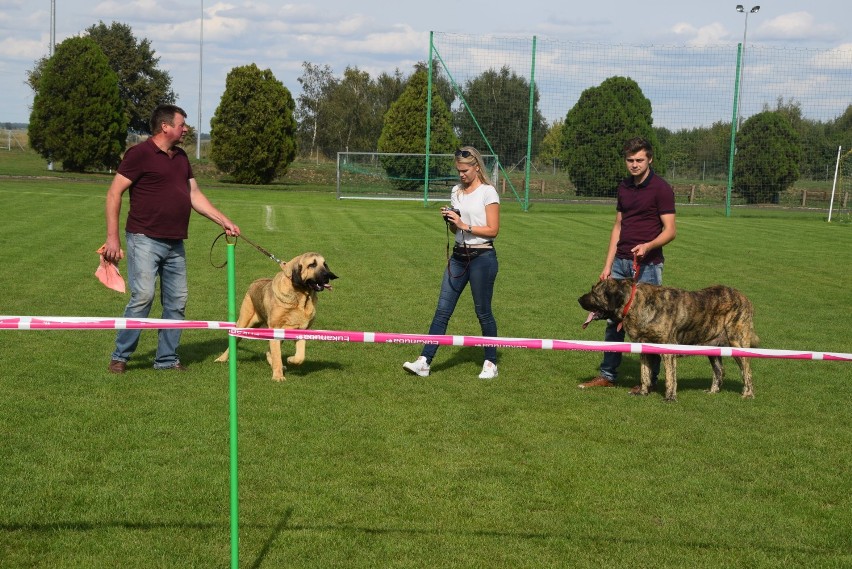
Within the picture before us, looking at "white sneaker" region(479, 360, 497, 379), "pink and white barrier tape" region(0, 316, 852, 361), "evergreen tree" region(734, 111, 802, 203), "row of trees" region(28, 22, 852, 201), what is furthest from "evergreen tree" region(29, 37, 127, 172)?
"pink and white barrier tape" region(0, 316, 852, 361)

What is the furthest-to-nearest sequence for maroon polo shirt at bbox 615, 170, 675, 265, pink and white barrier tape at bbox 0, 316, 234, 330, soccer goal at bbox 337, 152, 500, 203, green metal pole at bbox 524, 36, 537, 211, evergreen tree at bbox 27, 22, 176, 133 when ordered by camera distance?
evergreen tree at bbox 27, 22, 176, 133
soccer goal at bbox 337, 152, 500, 203
green metal pole at bbox 524, 36, 537, 211
maroon polo shirt at bbox 615, 170, 675, 265
pink and white barrier tape at bbox 0, 316, 234, 330

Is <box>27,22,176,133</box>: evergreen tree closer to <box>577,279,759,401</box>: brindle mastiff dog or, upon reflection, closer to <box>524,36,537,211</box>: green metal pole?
<box>524,36,537,211</box>: green metal pole

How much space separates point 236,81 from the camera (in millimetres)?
46469

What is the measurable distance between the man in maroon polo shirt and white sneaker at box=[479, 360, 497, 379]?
2.52 meters

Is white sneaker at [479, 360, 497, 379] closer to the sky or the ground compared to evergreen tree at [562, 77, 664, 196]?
closer to the ground

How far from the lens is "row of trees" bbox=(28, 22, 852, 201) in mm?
31781

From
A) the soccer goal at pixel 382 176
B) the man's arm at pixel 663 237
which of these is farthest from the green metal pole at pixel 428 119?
the man's arm at pixel 663 237

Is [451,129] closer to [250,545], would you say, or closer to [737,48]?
[737,48]

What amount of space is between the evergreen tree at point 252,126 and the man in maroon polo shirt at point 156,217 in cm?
3816

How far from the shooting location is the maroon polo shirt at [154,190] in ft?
26.0

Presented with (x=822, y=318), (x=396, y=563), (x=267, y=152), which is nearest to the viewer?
(x=396, y=563)

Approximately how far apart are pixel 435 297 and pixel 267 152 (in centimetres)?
3438

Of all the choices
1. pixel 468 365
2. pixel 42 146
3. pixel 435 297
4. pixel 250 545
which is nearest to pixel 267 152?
pixel 42 146

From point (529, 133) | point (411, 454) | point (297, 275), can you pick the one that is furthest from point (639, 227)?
point (529, 133)
